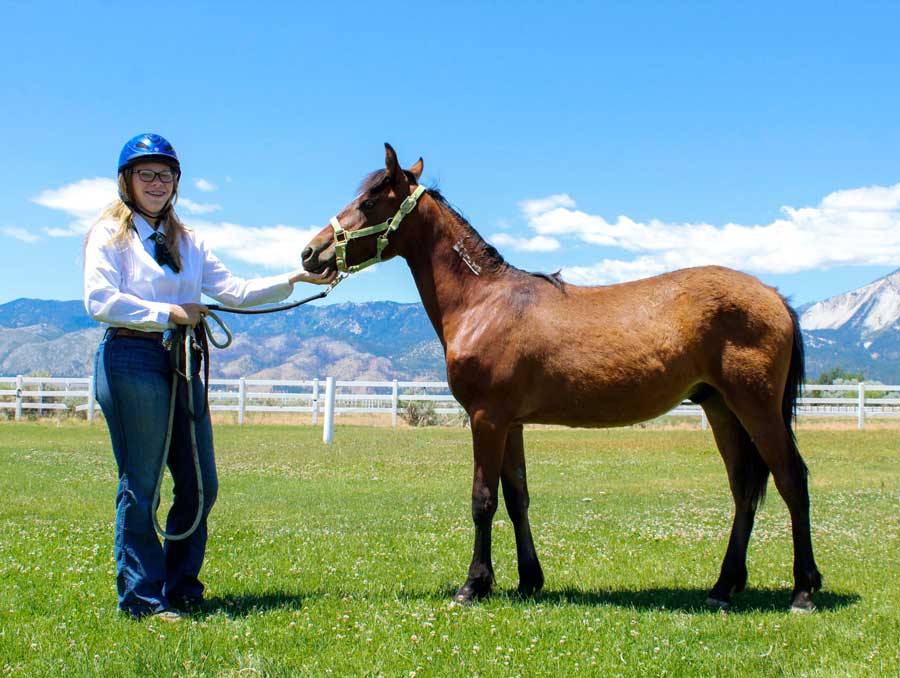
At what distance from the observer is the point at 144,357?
5180 millimetres

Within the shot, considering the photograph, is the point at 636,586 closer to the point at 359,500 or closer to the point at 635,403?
the point at 635,403

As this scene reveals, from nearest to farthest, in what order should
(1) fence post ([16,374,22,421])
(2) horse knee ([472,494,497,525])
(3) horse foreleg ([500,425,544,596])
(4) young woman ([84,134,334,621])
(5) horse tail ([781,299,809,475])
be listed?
(4) young woman ([84,134,334,621]), (2) horse knee ([472,494,497,525]), (5) horse tail ([781,299,809,475]), (3) horse foreleg ([500,425,544,596]), (1) fence post ([16,374,22,421])

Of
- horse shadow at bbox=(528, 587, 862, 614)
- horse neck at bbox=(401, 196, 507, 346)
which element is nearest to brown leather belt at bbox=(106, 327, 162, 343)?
horse neck at bbox=(401, 196, 507, 346)

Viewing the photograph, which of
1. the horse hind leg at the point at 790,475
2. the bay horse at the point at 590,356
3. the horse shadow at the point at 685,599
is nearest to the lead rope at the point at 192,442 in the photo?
the bay horse at the point at 590,356

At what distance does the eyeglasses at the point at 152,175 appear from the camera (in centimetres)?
525

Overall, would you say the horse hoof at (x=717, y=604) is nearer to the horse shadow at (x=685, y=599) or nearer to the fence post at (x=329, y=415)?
the horse shadow at (x=685, y=599)

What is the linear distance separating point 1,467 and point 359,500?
839 cm

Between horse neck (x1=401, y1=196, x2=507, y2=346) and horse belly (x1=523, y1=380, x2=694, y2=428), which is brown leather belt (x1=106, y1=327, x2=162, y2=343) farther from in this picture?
horse belly (x1=523, y1=380, x2=694, y2=428)

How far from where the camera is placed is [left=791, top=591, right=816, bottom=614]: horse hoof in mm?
5414

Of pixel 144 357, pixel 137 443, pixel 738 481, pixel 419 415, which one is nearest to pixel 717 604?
pixel 738 481

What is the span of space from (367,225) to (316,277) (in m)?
0.58

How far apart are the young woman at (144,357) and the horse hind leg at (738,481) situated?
3.95 metres

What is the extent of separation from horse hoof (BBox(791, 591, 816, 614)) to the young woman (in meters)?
4.28

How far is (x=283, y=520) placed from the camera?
9.78 meters
